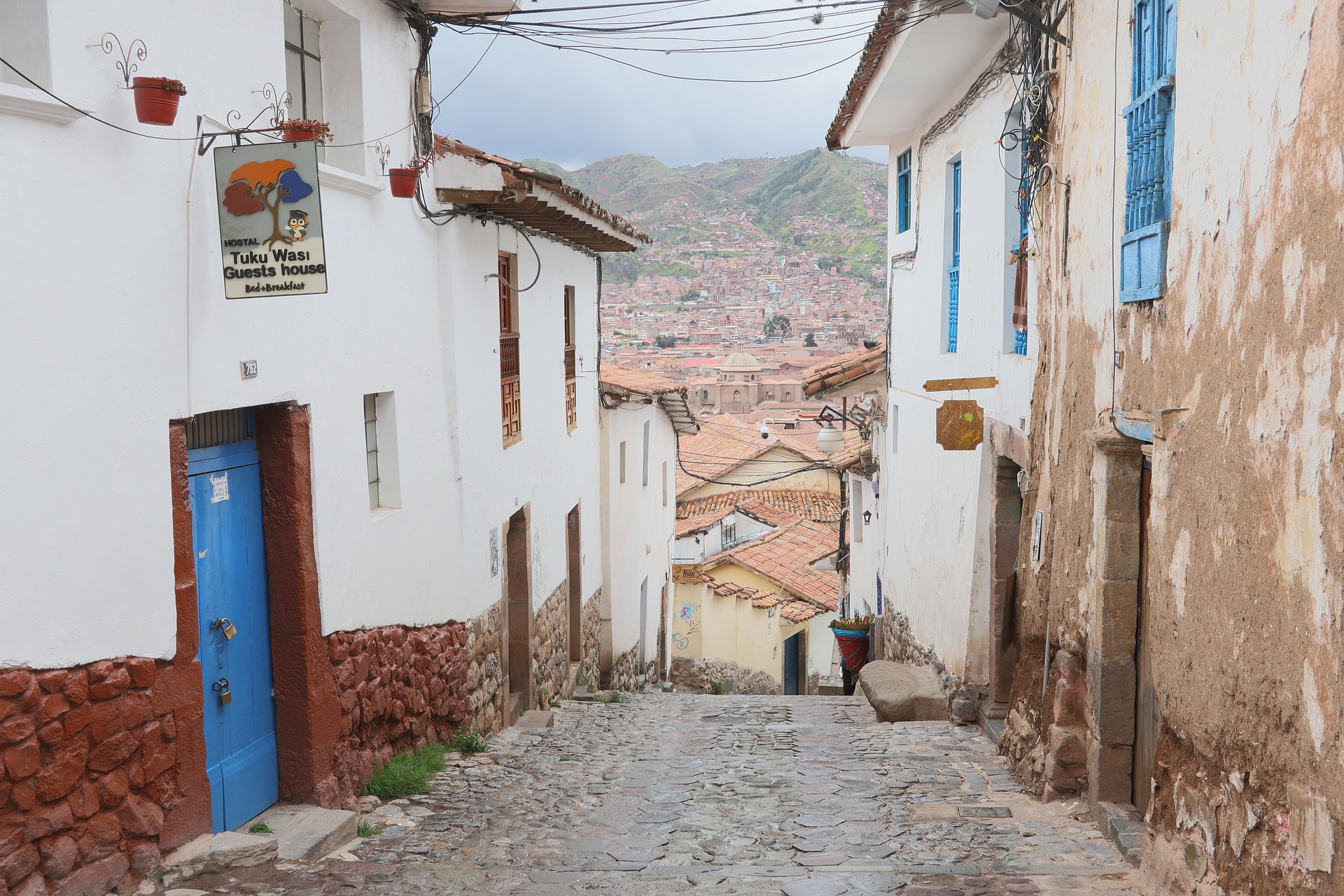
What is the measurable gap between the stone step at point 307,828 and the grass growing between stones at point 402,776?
615 millimetres

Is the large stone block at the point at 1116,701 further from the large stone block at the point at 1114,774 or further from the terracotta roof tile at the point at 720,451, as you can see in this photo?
the terracotta roof tile at the point at 720,451

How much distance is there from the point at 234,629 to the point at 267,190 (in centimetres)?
231

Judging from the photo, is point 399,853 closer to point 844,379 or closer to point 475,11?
point 475,11

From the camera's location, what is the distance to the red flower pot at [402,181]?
734 cm

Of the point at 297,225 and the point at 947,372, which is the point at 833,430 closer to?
the point at 947,372

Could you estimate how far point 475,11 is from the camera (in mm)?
8383

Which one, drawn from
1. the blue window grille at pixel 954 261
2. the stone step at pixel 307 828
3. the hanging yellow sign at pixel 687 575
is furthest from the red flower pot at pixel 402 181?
the hanging yellow sign at pixel 687 575

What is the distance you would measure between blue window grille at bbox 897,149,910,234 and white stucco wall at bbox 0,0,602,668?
682 cm

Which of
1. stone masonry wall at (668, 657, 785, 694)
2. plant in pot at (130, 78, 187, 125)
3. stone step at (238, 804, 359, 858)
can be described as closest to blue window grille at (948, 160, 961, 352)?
stone step at (238, 804, 359, 858)

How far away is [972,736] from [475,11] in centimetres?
689

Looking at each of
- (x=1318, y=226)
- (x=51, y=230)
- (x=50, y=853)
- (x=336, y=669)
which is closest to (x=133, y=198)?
(x=51, y=230)

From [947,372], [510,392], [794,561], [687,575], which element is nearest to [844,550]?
[687,575]

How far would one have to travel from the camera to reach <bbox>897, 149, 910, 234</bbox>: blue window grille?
13.4 metres

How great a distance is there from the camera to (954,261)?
36.2 ft
